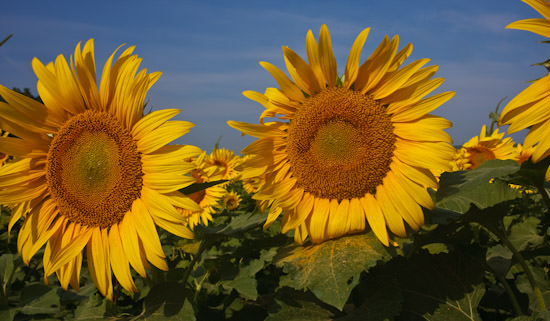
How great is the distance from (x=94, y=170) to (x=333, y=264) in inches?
56.1

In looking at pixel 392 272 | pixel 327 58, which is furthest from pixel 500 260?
pixel 327 58

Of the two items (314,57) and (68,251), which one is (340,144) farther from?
(68,251)

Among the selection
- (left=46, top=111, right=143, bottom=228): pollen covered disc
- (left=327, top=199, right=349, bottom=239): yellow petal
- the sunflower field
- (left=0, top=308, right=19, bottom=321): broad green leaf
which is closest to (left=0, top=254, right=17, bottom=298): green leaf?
(left=0, top=308, right=19, bottom=321): broad green leaf

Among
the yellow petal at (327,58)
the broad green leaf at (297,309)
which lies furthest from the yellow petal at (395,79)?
the broad green leaf at (297,309)

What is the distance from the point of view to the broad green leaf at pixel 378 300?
1809mm

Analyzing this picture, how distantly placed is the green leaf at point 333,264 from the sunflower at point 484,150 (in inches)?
141

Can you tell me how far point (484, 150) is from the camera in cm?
523

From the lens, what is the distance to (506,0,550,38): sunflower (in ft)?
5.83

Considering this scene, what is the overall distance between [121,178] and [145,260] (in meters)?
0.46

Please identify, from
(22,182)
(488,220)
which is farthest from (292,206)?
(22,182)

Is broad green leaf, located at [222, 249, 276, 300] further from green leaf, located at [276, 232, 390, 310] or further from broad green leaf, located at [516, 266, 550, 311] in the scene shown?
broad green leaf, located at [516, 266, 550, 311]

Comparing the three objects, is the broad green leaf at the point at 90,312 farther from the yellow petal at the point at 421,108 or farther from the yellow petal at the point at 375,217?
the yellow petal at the point at 421,108

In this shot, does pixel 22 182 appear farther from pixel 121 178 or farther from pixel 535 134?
pixel 535 134

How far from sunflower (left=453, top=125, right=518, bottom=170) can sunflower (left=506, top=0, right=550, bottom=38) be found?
11.1 ft
